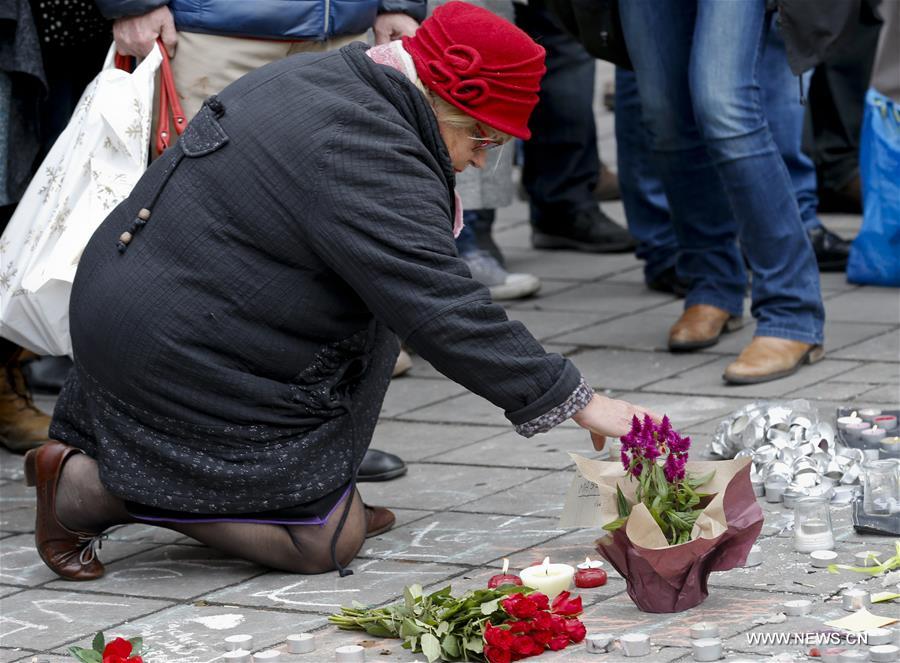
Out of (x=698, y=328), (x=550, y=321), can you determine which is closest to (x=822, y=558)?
(x=698, y=328)

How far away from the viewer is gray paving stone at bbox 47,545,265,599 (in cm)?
357

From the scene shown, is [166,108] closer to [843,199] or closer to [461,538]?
[461,538]

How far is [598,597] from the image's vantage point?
328 cm

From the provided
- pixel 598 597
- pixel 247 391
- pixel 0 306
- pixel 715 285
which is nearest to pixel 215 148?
pixel 247 391

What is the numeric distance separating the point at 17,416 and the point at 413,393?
117 cm

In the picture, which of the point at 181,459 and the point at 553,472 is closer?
the point at 181,459

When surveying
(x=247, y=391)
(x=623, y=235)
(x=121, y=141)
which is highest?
(x=121, y=141)

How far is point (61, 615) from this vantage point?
3.46 m

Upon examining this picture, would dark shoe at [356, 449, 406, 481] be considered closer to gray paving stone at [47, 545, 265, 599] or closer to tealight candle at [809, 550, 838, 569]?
gray paving stone at [47, 545, 265, 599]

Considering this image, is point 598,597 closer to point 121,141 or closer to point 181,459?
point 181,459

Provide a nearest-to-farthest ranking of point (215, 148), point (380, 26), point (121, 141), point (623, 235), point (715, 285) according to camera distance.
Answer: point (215, 148), point (121, 141), point (380, 26), point (715, 285), point (623, 235)

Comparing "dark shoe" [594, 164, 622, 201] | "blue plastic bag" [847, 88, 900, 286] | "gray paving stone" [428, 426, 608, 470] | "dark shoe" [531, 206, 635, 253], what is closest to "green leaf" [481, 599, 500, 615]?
"gray paving stone" [428, 426, 608, 470]

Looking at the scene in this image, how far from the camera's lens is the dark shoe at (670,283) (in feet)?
20.0

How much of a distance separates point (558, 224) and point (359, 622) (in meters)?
4.01
